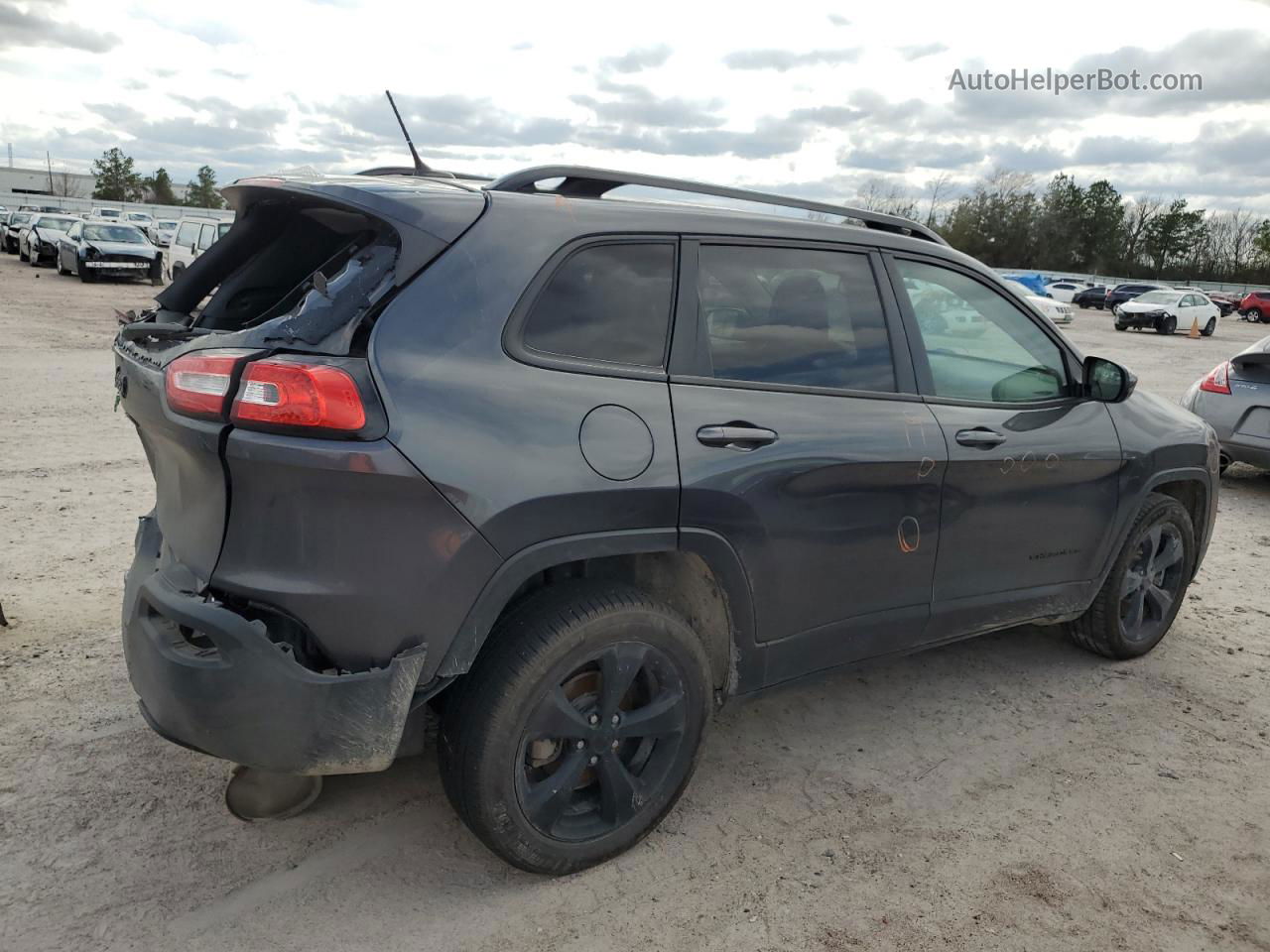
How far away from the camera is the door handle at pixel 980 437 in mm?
3590

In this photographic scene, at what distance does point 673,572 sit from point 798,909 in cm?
102

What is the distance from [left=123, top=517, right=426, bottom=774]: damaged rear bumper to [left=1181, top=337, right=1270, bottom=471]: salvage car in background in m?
7.69

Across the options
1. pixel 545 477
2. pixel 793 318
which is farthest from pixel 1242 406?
pixel 545 477

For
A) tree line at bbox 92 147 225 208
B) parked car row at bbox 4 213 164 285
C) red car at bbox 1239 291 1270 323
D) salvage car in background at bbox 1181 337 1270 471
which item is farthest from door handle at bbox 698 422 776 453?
tree line at bbox 92 147 225 208

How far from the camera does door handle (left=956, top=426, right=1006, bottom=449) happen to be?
3590mm

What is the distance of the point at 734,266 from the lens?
3.17 m

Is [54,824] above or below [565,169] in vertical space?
below

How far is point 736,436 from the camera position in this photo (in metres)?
2.96

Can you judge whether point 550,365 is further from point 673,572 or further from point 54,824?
point 54,824

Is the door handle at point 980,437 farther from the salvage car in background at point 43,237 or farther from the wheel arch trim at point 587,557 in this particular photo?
the salvage car in background at point 43,237

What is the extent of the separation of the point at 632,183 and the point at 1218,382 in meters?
7.11

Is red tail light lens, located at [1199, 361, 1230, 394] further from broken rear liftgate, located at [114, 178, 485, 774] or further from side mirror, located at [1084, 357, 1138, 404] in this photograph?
broken rear liftgate, located at [114, 178, 485, 774]

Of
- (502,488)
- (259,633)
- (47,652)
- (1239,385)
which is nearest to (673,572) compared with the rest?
(502,488)

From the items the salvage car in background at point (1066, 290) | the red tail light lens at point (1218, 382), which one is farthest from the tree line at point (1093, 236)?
the red tail light lens at point (1218, 382)
